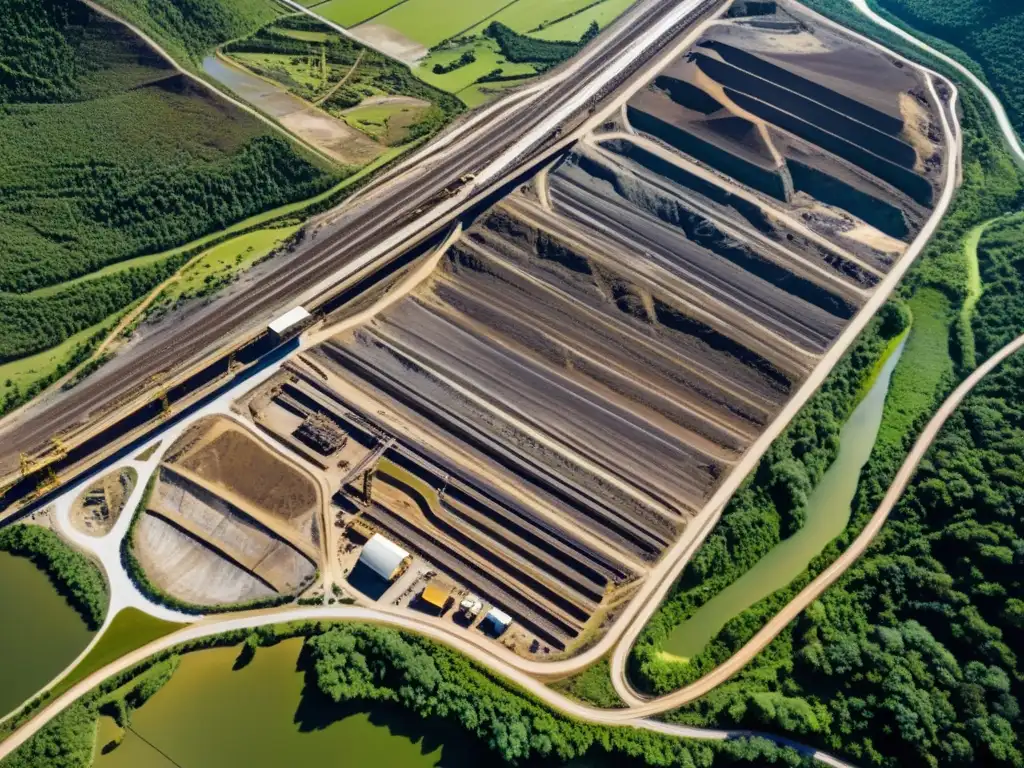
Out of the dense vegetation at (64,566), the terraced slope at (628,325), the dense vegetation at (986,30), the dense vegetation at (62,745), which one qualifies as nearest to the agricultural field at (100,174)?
the dense vegetation at (64,566)

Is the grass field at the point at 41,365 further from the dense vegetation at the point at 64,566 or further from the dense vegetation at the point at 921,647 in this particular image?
the dense vegetation at the point at 921,647

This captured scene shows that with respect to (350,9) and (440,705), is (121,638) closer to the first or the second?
(440,705)

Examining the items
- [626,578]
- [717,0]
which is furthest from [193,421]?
Result: [717,0]

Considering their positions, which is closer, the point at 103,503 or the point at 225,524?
the point at 103,503

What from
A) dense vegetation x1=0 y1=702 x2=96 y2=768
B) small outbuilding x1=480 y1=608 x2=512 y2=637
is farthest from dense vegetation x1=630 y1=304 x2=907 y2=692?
dense vegetation x1=0 y1=702 x2=96 y2=768

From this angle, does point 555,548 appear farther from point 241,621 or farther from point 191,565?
point 191,565

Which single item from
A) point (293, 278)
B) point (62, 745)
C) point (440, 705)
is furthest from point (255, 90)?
point (440, 705)
